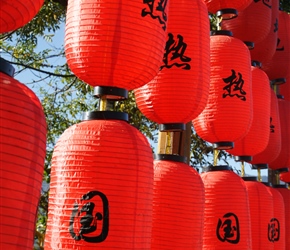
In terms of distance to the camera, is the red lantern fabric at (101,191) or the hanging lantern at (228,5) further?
the hanging lantern at (228,5)

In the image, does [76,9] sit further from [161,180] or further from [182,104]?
[161,180]

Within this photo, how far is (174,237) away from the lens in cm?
201

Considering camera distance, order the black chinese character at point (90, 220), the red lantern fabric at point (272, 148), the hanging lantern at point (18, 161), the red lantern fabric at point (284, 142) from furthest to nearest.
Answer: the red lantern fabric at point (284, 142)
the red lantern fabric at point (272, 148)
the black chinese character at point (90, 220)
the hanging lantern at point (18, 161)

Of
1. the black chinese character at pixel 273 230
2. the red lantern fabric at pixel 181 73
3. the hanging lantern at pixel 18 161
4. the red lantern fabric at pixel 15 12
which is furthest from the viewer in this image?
the black chinese character at pixel 273 230

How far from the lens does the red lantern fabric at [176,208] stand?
79.1 inches

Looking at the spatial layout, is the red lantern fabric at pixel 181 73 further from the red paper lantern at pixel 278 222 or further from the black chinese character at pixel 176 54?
the red paper lantern at pixel 278 222

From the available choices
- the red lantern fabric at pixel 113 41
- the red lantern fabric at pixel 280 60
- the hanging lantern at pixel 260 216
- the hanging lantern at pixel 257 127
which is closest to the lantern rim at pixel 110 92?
the red lantern fabric at pixel 113 41

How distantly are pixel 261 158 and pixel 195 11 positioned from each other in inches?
61.5

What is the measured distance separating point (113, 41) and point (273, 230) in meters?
2.05

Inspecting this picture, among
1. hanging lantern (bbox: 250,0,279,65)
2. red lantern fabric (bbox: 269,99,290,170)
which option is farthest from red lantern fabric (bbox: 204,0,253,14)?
red lantern fabric (bbox: 269,99,290,170)

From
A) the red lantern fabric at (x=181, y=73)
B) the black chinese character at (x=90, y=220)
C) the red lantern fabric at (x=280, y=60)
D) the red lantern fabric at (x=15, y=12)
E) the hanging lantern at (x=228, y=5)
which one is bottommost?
the black chinese character at (x=90, y=220)

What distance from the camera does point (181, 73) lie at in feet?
7.11

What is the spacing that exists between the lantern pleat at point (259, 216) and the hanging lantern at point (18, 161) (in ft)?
7.00

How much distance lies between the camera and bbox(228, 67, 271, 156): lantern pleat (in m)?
3.08
